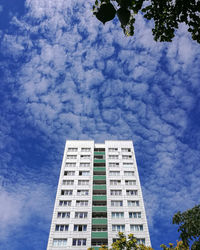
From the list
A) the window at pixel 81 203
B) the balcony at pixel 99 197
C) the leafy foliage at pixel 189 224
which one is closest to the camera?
the leafy foliage at pixel 189 224

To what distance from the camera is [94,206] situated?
34.2 meters

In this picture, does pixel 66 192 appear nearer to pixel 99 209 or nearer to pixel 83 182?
pixel 83 182

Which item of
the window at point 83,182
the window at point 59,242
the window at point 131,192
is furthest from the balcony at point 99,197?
the window at point 59,242

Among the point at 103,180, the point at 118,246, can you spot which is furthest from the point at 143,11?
the point at 103,180

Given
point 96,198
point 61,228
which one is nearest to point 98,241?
point 61,228

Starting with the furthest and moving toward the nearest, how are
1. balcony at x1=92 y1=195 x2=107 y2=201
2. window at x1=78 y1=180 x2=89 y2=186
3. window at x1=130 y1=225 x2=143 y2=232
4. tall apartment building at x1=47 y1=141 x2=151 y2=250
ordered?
window at x1=78 y1=180 x2=89 y2=186
balcony at x1=92 y1=195 x2=107 y2=201
window at x1=130 y1=225 x2=143 y2=232
tall apartment building at x1=47 y1=141 x2=151 y2=250

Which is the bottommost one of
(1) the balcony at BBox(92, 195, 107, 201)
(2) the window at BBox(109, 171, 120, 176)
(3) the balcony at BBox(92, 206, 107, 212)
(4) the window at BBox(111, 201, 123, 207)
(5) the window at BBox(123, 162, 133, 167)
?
(3) the balcony at BBox(92, 206, 107, 212)

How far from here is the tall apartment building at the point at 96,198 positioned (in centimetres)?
2991

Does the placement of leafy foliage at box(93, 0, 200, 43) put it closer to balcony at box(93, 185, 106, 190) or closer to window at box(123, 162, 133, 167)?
balcony at box(93, 185, 106, 190)

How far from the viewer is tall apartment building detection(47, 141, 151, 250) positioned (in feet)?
98.1

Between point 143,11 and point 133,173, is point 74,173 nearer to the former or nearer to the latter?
point 133,173

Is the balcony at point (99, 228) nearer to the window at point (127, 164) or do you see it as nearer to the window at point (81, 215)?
the window at point (81, 215)

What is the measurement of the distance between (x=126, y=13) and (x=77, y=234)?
34351 millimetres

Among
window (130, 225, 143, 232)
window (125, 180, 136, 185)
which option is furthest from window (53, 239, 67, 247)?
window (125, 180, 136, 185)
